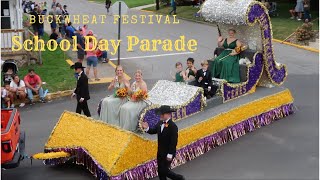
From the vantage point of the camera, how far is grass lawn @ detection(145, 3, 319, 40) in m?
23.7

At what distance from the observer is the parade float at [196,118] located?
8352 mm

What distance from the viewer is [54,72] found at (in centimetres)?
1666

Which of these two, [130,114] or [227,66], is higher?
[227,66]

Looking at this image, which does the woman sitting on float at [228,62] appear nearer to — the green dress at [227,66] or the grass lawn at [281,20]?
the green dress at [227,66]

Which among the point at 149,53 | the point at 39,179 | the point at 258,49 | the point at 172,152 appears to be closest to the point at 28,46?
the point at 149,53

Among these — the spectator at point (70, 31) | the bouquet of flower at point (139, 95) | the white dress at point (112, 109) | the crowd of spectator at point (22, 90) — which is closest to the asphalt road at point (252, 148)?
the crowd of spectator at point (22, 90)

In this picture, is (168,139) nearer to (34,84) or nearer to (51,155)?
(51,155)

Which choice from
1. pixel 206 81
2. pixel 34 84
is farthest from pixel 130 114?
pixel 34 84

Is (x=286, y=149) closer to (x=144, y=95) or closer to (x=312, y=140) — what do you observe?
(x=312, y=140)

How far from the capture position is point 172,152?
7.68 m

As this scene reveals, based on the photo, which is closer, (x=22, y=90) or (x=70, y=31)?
(x=22, y=90)

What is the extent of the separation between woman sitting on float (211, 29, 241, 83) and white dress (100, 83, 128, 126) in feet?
11.1

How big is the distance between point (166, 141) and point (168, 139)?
0.15 feet

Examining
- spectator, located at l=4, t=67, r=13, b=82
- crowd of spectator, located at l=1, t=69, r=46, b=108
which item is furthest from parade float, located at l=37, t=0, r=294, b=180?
spectator, located at l=4, t=67, r=13, b=82
